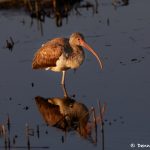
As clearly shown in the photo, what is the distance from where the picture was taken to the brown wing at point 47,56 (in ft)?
55.5

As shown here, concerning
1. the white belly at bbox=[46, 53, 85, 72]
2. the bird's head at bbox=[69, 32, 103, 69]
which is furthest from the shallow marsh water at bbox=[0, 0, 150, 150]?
the bird's head at bbox=[69, 32, 103, 69]

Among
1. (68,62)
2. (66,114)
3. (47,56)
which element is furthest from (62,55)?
(66,114)

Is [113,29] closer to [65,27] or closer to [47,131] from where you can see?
[65,27]

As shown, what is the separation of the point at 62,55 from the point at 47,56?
320 millimetres

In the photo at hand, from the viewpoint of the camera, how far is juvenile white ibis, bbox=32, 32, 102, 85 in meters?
16.8

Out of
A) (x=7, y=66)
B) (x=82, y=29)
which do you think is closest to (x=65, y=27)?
(x=82, y=29)

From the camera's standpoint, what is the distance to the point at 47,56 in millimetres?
17031

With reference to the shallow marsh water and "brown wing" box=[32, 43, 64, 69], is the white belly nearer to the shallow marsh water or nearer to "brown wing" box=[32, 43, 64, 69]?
"brown wing" box=[32, 43, 64, 69]

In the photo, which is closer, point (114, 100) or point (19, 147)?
point (19, 147)

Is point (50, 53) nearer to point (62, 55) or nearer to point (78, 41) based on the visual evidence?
point (62, 55)

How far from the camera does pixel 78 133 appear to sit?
13.3 metres

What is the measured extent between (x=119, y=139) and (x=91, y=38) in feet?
22.7

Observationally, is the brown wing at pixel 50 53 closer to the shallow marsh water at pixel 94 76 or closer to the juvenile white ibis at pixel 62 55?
the juvenile white ibis at pixel 62 55

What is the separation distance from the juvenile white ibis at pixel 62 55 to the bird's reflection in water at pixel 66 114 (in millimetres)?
1361
